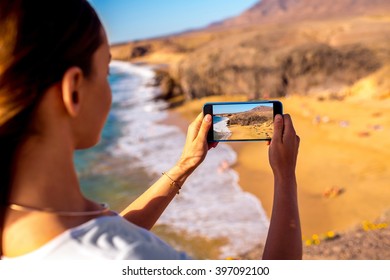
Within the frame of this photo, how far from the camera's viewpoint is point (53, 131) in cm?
87

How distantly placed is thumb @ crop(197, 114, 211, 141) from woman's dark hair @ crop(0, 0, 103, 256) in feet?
2.12

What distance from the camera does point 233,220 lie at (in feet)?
22.1

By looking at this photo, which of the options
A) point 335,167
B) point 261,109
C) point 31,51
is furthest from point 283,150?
point 335,167

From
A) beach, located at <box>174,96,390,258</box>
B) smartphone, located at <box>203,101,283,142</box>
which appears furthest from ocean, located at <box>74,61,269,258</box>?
smartphone, located at <box>203,101,283,142</box>

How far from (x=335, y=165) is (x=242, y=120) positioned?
771cm

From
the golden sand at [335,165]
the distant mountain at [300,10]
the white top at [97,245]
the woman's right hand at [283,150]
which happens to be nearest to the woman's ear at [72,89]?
the white top at [97,245]

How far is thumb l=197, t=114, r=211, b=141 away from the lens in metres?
1.45

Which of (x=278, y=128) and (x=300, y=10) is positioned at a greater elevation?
(x=278, y=128)

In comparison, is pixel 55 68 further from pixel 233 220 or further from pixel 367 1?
pixel 367 1

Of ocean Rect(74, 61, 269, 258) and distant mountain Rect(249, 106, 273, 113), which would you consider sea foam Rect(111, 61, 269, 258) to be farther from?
distant mountain Rect(249, 106, 273, 113)

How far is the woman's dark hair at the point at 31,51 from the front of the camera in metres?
0.81

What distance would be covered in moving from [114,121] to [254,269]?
16425 mm

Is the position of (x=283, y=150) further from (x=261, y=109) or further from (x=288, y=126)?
(x=261, y=109)

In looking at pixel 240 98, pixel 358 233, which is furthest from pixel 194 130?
pixel 240 98
